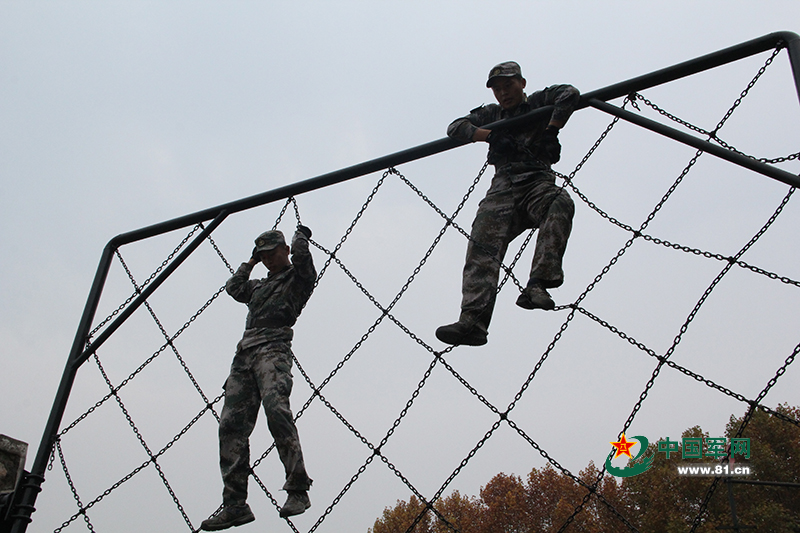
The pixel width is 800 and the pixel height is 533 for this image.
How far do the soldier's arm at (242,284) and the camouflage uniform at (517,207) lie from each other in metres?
2.11

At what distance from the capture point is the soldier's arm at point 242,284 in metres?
5.73

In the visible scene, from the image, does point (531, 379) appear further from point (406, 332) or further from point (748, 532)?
point (748, 532)

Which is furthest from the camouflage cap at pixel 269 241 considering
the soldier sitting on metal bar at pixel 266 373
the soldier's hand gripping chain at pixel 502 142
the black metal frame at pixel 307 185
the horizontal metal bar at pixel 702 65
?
the horizontal metal bar at pixel 702 65

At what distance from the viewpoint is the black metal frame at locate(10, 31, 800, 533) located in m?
4.10

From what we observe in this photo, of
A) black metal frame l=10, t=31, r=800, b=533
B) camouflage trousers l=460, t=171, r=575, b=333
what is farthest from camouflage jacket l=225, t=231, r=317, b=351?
camouflage trousers l=460, t=171, r=575, b=333

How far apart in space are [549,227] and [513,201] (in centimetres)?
50

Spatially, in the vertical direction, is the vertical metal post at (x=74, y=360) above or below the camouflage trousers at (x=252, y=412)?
above

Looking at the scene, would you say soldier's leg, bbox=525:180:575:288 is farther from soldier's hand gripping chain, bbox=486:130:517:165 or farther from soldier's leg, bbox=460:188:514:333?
soldier's hand gripping chain, bbox=486:130:517:165

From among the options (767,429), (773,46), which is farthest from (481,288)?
(767,429)

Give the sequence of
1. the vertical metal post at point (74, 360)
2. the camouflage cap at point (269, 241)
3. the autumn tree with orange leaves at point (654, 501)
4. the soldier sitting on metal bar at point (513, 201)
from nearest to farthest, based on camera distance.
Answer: the soldier sitting on metal bar at point (513, 201) → the vertical metal post at point (74, 360) → the camouflage cap at point (269, 241) → the autumn tree with orange leaves at point (654, 501)

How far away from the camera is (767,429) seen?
19859mm

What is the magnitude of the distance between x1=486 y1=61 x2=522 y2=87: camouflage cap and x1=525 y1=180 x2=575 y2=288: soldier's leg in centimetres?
91

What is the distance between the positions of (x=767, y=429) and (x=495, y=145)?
1937 centimetres

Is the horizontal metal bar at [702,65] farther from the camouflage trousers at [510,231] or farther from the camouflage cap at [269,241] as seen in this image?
the camouflage cap at [269,241]
